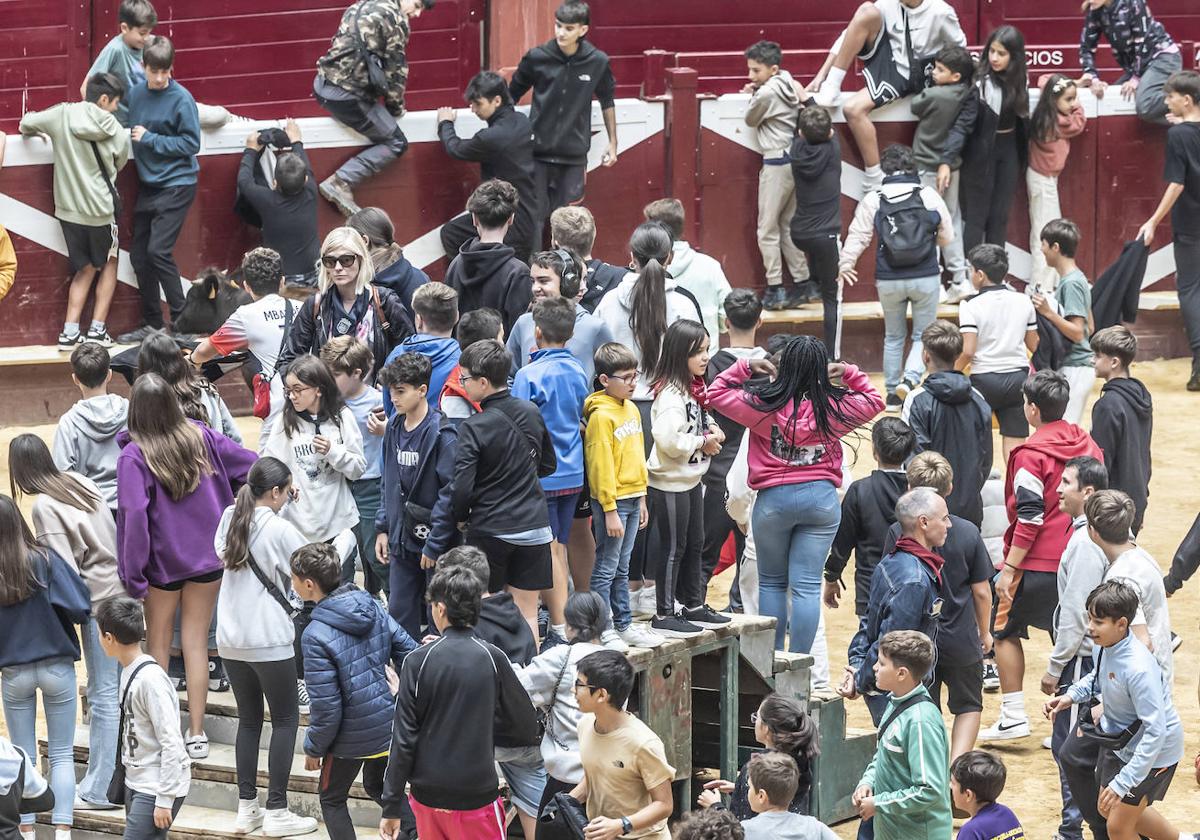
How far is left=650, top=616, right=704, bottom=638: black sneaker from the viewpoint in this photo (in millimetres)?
8852

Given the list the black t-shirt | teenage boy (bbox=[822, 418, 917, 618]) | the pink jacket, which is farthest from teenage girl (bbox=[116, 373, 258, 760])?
the black t-shirt

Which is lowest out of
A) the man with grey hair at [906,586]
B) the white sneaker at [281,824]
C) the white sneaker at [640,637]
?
the white sneaker at [281,824]

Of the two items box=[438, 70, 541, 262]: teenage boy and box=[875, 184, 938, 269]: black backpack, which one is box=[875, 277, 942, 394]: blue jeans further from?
box=[438, 70, 541, 262]: teenage boy

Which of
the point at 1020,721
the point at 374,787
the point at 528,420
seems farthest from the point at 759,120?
the point at 374,787

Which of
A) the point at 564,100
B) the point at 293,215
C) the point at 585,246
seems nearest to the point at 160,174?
the point at 293,215

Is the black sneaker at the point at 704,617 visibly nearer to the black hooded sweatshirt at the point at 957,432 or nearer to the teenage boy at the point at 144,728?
the black hooded sweatshirt at the point at 957,432

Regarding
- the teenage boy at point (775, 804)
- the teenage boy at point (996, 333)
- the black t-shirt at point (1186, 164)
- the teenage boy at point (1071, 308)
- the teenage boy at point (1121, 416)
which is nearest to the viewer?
the teenage boy at point (775, 804)

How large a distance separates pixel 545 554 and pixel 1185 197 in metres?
8.85

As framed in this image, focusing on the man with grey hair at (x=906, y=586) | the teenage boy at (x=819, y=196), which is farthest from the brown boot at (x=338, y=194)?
the man with grey hair at (x=906, y=586)

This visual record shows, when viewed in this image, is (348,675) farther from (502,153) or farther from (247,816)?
(502,153)

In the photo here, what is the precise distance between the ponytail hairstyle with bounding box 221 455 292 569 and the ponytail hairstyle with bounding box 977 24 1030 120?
871 cm

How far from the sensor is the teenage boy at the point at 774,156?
1523 centimetres

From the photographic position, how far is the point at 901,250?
14.2m

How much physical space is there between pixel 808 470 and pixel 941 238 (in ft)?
18.5
